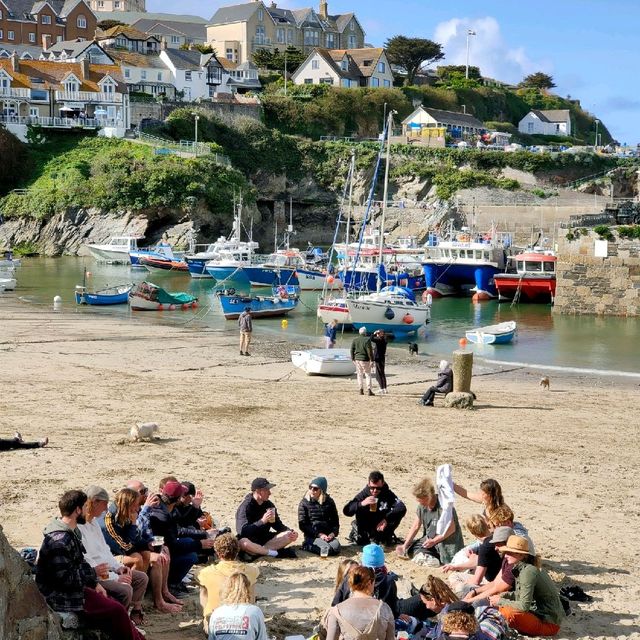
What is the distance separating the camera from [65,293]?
148 feet

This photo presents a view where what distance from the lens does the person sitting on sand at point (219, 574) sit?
725cm

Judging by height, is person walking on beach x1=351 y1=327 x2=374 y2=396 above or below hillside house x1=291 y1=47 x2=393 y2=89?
below

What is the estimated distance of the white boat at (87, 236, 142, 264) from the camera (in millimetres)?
61969

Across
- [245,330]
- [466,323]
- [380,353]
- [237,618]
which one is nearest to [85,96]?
[466,323]

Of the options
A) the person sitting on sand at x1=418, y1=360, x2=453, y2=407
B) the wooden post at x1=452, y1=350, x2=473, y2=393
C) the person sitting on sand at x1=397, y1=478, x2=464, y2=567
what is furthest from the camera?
the wooden post at x1=452, y1=350, x2=473, y2=393

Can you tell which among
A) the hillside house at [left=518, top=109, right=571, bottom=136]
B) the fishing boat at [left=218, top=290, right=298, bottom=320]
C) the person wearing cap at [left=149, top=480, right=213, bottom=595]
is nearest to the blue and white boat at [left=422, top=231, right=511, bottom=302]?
the fishing boat at [left=218, top=290, right=298, bottom=320]

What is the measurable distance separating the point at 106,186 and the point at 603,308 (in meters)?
37.2

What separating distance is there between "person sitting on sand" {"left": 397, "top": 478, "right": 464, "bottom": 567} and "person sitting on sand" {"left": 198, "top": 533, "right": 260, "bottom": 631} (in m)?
2.23

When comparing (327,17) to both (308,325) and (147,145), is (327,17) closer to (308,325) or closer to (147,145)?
(147,145)

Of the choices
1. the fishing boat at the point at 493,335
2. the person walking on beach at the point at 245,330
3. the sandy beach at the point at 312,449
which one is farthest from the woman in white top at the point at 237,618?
the fishing boat at the point at 493,335

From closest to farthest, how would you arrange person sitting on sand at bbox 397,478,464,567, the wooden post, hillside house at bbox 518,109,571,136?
person sitting on sand at bbox 397,478,464,567 → the wooden post → hillside house at bbox 518,109,571,136

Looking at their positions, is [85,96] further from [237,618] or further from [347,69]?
[237,618]

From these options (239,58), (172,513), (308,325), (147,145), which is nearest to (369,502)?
(172,513)

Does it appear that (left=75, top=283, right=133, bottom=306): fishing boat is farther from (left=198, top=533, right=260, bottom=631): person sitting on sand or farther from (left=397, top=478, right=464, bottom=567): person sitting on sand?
(left=198, top=533, right=260, bottom=631): person sitting on sand
